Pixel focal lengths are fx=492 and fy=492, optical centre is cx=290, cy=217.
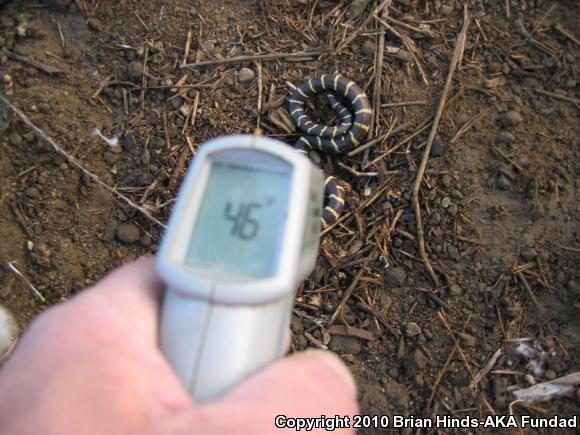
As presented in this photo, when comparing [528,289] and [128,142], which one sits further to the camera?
[128,142]

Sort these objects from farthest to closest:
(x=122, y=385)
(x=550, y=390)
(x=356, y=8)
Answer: (x=356, y=8)
(x=550, y=390)
(x=122, y=385)

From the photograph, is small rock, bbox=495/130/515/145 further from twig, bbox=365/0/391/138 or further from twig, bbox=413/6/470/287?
twig, bbox=365/0/391/138

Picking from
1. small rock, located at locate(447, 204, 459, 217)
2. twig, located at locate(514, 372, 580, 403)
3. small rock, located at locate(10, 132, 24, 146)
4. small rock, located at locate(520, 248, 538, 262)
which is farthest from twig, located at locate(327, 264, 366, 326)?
small rock, located at locate(10, 132, 24, 146)

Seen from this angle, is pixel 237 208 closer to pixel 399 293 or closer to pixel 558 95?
pixel 399 293

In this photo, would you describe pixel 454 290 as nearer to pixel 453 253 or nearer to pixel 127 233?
pixel 453 253

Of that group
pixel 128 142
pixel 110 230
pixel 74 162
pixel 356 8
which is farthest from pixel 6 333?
pixel 356 8

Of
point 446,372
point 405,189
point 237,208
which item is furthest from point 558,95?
point 237,208
